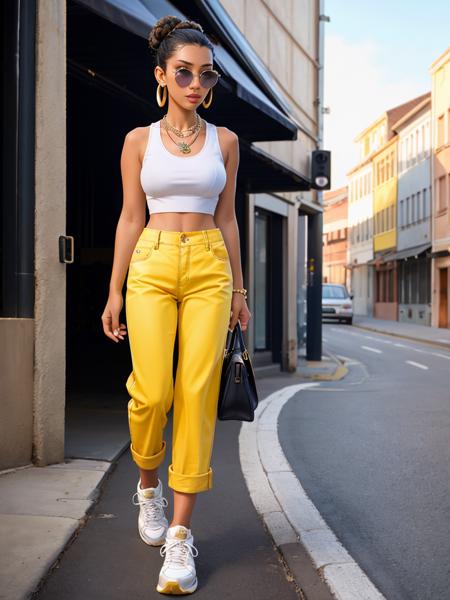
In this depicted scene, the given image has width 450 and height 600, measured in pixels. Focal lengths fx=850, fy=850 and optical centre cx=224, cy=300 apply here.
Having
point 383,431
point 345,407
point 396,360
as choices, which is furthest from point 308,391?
point 396,360

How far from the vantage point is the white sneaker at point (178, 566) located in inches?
120

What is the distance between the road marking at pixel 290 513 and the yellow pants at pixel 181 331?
2.07 ft

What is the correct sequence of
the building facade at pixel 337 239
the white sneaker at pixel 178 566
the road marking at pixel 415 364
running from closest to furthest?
the white sneaker at pixel 178 566 → the road marking at pixel 415 364 → the building facade at pixel 337 239

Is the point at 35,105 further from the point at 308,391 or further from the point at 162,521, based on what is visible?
the point at 308,391

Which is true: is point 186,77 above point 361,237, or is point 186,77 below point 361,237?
below

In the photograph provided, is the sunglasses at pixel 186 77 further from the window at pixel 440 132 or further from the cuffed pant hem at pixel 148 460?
the window at pixel 440 132

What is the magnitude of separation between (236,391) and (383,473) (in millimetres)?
2429

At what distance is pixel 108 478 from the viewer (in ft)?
16.1

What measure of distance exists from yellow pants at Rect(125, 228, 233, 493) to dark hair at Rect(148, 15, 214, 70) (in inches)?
27.7

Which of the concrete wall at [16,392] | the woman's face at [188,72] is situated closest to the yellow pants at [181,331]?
the woman's face at [188,72]

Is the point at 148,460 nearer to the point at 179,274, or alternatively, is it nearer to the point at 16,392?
the point at 179,274

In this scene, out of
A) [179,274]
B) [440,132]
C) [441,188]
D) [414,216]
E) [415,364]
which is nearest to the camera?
[179,274]

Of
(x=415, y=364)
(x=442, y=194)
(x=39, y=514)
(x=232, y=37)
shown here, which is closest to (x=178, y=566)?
(x=39, y=514)

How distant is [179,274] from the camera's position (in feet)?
10.5
